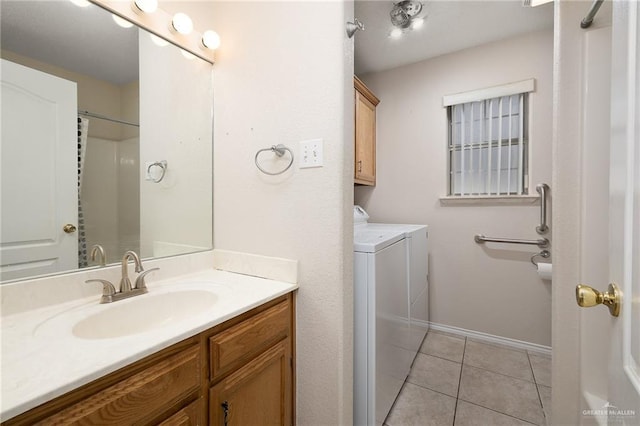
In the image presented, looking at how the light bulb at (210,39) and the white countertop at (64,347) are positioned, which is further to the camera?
the light bulb at (210,39)

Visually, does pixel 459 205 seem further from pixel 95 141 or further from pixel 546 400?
pixel 95 141

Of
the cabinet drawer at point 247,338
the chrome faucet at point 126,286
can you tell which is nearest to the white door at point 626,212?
the cabinet drawer at point 247,338

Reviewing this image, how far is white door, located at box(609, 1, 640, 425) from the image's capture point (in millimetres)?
478

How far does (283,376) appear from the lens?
1104 millimetres

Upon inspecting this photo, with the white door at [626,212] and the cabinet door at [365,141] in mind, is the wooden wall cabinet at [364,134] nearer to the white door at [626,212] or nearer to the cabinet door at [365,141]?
the cabinet door at [365,141]

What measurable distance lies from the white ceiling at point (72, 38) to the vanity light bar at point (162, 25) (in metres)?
0.05

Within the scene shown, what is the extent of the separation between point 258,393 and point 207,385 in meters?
0.25

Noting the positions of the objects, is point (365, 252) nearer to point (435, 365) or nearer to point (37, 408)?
point (37, 408)

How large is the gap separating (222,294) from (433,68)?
2574mm

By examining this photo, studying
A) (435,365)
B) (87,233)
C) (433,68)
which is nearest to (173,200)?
(87,233)

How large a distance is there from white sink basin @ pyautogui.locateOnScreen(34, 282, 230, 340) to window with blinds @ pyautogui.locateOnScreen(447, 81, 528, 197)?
2192 millimetres

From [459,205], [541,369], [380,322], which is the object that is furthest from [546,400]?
[459,205]

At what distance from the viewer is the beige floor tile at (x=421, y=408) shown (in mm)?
1444

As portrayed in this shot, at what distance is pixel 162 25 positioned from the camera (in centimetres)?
124
